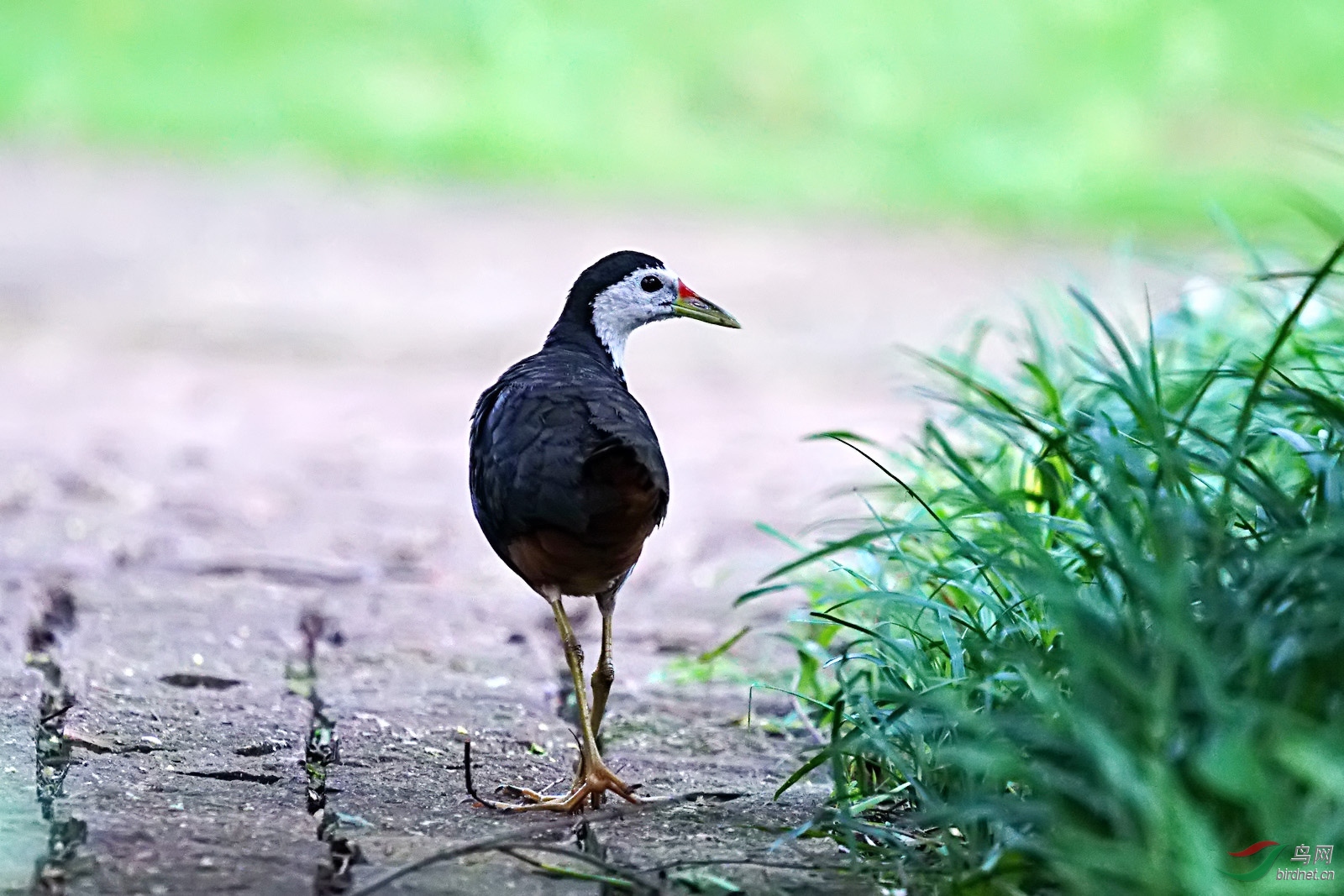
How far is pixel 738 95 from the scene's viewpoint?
1407 centimetres

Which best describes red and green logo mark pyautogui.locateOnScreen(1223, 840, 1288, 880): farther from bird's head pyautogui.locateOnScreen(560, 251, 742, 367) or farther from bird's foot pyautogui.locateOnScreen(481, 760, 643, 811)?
bird's head pyautogui.locateOnScreen(560, 251, 742, 367)

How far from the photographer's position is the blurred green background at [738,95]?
12.3 metres

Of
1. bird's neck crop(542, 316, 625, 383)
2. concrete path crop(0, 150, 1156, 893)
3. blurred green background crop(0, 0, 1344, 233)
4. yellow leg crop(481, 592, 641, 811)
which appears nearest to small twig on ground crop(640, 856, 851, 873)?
concrete path crop(0, 150, 1156, 893)

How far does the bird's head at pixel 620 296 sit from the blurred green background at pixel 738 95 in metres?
7.94

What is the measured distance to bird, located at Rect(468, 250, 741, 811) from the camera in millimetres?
3004

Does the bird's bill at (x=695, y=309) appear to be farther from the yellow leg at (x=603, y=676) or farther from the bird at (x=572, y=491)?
the yellow leg at (x=603, y=676)

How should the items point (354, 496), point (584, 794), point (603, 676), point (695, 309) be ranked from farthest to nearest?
point (354, 496) < point (695, 309) < point (603, 676) < point (584, 794)

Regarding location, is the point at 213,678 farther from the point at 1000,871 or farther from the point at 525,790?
the point at 1000,871

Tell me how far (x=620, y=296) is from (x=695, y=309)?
209 mm

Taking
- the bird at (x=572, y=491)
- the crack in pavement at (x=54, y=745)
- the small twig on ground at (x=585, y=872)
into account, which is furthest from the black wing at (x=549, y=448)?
the crack in pavement at (x=54, y=745)

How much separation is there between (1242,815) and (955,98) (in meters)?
12.1

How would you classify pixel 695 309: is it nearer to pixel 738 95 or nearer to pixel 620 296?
pixel 620 296

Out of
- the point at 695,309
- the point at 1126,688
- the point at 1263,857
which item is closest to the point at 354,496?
the point at 695,309

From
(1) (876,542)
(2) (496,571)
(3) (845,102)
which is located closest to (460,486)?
(2) (496,571)
